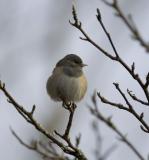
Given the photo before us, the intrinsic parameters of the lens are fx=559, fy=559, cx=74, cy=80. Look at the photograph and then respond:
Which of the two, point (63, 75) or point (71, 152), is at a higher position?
point (63, 75)

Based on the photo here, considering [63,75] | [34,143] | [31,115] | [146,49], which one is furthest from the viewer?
[63,75]

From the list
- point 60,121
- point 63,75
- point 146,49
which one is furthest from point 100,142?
point 60,121

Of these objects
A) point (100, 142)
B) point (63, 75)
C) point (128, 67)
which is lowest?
point (100, 142)

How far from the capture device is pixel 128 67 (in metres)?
3.13

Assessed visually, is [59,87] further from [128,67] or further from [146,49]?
[146,49]

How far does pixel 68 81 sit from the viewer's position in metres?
5.05

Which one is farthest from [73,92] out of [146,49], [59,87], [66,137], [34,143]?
[146,49]

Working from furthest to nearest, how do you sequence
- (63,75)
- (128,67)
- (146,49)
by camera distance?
(63,75) → (128,67) → (146,49)

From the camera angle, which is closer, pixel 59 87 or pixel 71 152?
pixel 71 152

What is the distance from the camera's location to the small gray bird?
4.88m

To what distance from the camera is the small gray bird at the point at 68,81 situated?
16.0 feet

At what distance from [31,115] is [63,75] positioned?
5.38 ft

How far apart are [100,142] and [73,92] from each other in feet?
1.64

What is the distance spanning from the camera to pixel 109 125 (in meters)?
3.65
